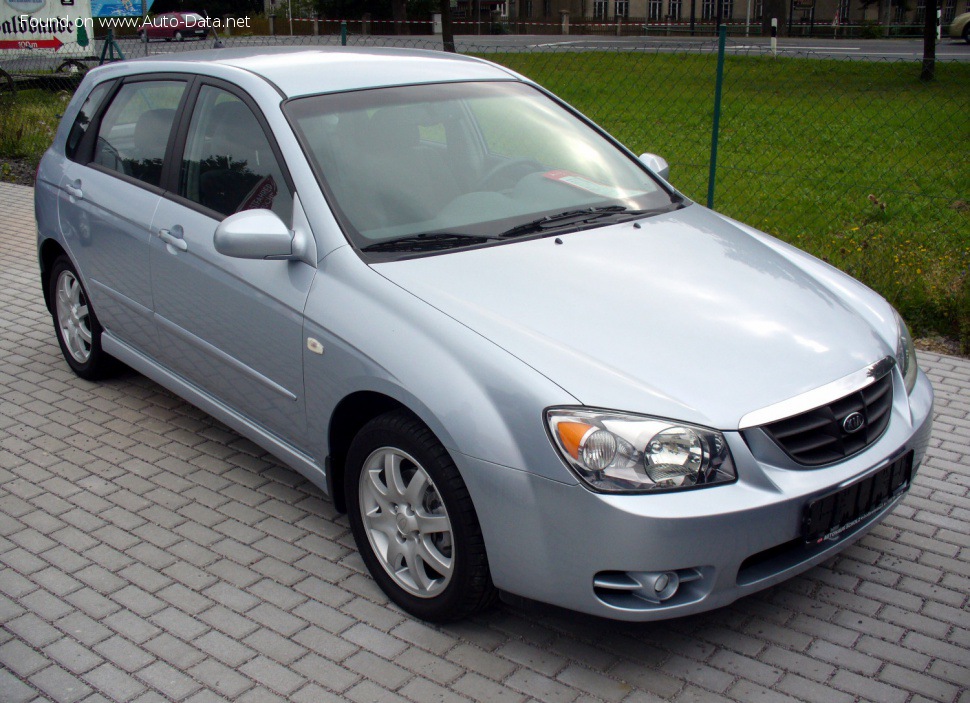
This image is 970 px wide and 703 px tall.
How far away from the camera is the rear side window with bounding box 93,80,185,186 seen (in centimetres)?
448

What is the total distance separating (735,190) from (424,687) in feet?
24.6

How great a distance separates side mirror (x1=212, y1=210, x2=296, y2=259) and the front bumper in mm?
1068

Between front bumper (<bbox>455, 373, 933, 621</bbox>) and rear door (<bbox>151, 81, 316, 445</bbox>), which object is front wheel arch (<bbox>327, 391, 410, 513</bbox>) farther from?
front bumper (<bbox>455, 373, 933, 621</bbox>)

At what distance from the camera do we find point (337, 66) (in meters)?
4.18

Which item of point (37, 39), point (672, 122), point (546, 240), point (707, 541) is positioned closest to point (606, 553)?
point (707, 541)

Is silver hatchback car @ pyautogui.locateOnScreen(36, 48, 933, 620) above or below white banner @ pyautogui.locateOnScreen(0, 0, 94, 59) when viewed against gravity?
below

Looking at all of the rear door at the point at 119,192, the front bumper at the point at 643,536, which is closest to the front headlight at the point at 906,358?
the front bumper at the point at 643,536

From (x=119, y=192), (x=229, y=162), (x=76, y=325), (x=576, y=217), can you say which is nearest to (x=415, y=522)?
(x=576, y=217)

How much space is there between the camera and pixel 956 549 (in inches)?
151

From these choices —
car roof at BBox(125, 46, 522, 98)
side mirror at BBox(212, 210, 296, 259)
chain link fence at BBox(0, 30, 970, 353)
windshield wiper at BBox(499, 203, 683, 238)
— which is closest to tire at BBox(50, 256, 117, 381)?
car roof at BBox(125, 46, 522, 98)

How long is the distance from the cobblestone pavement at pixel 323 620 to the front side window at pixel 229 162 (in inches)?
51.0

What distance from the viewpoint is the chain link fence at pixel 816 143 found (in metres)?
6.75

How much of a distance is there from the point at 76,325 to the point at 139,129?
137 cm

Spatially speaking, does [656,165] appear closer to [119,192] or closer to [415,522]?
[415,522]
